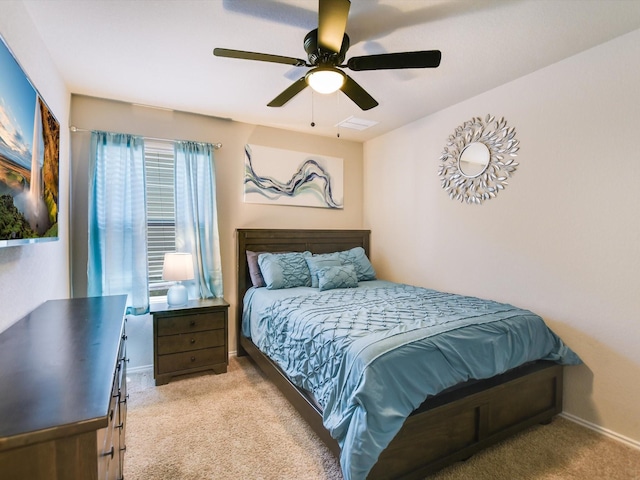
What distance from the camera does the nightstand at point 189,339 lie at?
9.46 ft

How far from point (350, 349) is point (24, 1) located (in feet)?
8.32

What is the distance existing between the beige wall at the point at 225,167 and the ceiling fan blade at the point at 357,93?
1.72 m

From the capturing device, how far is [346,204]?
4379 millimetres

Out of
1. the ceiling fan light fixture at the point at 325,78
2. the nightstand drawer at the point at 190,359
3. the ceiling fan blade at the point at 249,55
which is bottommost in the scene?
the nightstand drawer at the point at 190,359

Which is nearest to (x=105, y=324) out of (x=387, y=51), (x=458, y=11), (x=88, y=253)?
(x=88, y=253)

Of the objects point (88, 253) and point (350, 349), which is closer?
point (350, 349)

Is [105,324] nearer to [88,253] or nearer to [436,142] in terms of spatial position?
[88,253]

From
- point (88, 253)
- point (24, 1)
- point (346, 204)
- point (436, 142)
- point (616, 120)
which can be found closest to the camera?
point (24, 1)

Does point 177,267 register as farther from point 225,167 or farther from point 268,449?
point 268,449

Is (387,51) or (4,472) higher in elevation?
(387,51)

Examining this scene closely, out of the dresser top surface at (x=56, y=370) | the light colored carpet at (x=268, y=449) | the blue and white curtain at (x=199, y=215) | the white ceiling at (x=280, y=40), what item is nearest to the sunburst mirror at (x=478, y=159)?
the white ceiling at (x=280, y=40)

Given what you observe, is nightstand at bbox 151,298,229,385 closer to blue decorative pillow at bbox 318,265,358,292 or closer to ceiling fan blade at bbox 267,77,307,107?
blue decorative pillow at bbox 318,265,358,292

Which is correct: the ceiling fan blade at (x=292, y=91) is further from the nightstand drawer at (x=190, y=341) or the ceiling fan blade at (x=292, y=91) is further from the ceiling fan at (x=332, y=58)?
the nightstand drawer at (x=190, y=341)

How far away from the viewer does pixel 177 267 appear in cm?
299
